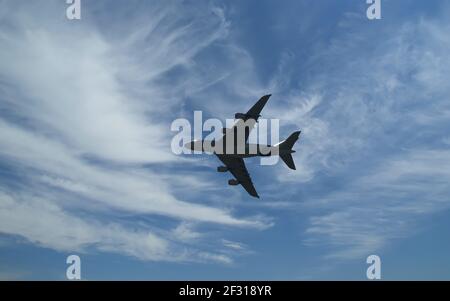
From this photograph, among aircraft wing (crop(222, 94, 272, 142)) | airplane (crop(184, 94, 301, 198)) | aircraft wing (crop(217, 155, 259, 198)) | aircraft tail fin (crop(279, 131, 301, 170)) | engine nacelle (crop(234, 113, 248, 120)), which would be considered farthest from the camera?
aircraft wing (crop(217, 155, 259, 198))

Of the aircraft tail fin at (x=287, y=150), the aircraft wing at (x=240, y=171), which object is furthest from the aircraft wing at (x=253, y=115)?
the aircraft wing at (x=240, y=171)

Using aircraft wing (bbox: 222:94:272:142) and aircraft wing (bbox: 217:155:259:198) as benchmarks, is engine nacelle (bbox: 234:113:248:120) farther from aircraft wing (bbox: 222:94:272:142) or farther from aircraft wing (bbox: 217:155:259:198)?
aircraft wing (bbox: 217:155:259:198)

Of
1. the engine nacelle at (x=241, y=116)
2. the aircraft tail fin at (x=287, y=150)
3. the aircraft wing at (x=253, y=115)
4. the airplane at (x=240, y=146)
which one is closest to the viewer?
the aircraft wing at (x=253, y=115)

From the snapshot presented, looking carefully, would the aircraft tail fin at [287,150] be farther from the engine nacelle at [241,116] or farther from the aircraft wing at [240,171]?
the engine nacelle at [241,116]

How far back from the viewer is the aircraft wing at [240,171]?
65.8m

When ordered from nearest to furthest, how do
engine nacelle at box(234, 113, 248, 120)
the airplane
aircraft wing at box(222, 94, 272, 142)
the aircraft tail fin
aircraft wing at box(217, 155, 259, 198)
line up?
aircraft wing at box(222, 94, 272, 142) < engine nacelle at box(234, 113, 248, 120) < the airplane < the aircraft tail fin < aircraft wing at box(217, 155, 259, 198)

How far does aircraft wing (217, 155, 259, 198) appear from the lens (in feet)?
216

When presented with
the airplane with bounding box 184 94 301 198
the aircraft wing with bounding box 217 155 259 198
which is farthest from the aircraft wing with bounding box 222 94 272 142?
the aircraft wing with bounding box 217 155 259 198

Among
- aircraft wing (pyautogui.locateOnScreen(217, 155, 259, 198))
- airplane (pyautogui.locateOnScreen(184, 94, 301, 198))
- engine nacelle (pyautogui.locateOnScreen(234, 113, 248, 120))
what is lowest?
aircraft wing (pyautogui.locateOnScreen(217, 155, 259, 198))

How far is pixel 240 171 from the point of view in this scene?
6912 centimetres

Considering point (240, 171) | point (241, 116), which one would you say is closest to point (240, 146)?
point (241, 116)
